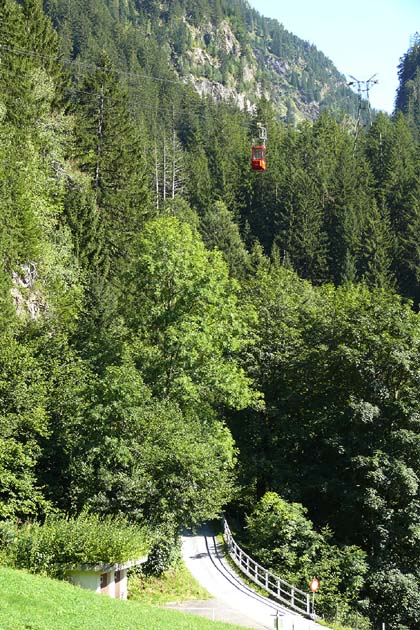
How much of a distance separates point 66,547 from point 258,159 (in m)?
31.7

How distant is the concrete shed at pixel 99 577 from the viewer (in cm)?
2278

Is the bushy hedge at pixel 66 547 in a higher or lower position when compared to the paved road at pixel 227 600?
higher

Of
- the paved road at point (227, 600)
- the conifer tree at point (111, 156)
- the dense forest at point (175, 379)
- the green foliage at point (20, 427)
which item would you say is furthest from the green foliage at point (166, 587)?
the conifer tree at point (111, 156)

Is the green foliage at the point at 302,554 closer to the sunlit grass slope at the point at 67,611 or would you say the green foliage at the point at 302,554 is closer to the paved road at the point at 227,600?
the paved road at the point at 227,600

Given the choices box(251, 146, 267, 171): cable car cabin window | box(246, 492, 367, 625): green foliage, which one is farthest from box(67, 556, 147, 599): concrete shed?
box(251, 146, 267, 171): cable car cabin window

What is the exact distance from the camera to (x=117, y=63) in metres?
135

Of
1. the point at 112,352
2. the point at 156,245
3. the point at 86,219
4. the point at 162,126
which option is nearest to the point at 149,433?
the point at 112,352

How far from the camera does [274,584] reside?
1151 inches

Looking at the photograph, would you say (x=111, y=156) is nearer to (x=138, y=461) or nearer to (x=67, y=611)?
(x=138, y=461)

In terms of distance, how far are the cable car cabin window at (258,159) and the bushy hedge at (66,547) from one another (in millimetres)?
29522

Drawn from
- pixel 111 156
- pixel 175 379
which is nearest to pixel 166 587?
pixel 175 379

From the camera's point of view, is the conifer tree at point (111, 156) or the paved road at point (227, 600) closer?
the paved road at point (227, 600)

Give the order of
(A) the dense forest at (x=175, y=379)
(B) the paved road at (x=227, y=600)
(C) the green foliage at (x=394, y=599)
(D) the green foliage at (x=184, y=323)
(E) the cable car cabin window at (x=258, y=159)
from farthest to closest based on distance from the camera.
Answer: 1. (E) the cable car cabin window at (x=258, y=159)
2. (D) the green foliage at (x=184, y=323)
3. (C) the green foliage at (x=394, y=599)
4. (A) the dense forest at (x=175, y=379)
5. (B) the paved road at (x=227, y=600)

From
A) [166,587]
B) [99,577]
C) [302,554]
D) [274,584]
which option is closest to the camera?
[99,577]
